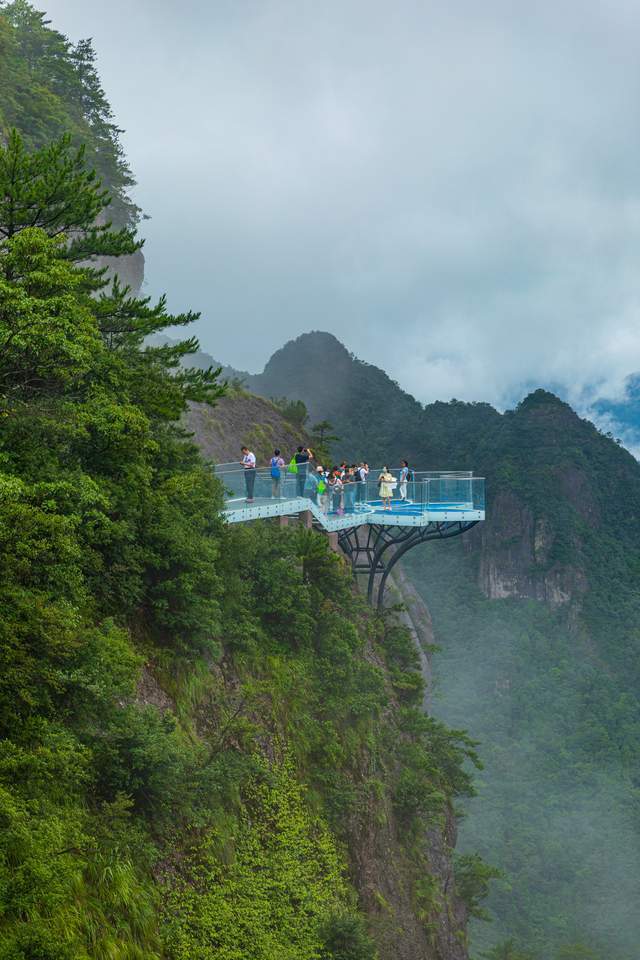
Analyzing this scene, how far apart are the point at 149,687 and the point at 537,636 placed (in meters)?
62.0

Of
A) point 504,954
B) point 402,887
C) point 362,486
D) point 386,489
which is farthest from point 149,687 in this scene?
point 504,954

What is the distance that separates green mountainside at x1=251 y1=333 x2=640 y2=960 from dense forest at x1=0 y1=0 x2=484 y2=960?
2265 centimetres

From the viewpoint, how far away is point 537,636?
2724 inches

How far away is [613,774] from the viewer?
52.2 meters

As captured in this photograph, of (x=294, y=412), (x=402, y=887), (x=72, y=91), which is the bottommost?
(x=402, y=887)

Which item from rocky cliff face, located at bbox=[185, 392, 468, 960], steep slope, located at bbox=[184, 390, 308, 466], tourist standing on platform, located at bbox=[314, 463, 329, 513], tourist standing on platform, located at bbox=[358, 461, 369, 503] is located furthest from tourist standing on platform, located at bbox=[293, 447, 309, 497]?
steep slope, located at bbox=[184, 390, 308, 466]

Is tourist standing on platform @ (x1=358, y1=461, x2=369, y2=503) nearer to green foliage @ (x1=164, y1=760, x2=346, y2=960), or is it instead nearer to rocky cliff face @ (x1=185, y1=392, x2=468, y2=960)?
rocky cliff face @ (x1=185, y1=392, x2=468, y2=960)

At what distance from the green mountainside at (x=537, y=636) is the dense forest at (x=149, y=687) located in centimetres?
2265

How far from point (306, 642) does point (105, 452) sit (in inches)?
314

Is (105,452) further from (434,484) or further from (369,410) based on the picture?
(369,410)

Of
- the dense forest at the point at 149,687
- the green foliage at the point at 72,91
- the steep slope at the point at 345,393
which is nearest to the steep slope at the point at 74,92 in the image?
the green foliage at the point at 72,91

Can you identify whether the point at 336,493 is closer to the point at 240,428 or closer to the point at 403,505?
the point at 403,505

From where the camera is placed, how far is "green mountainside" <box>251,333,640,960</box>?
1686 inches

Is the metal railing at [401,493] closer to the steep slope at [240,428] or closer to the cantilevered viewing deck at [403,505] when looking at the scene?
the cantilevered viewing deck at [403,505]
